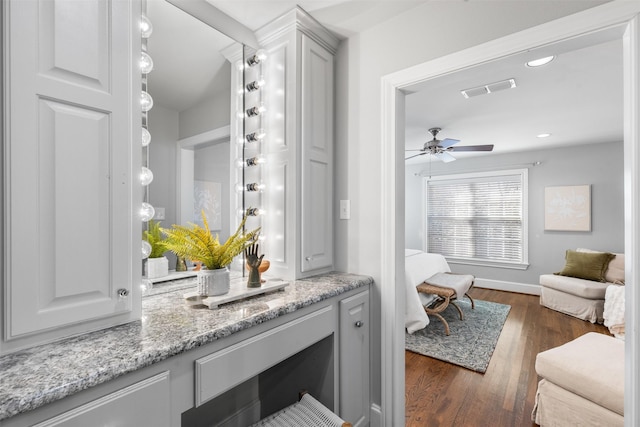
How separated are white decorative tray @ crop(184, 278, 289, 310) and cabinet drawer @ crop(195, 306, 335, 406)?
0.22 m

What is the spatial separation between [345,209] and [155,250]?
1.09 meters

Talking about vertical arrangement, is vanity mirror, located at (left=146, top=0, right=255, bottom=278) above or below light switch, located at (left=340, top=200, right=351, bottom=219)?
above

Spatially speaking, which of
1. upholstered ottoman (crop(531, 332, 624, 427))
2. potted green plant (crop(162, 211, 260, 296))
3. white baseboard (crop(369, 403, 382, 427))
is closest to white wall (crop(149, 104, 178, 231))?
potted green plant (crop(162, 211, 260, 296))

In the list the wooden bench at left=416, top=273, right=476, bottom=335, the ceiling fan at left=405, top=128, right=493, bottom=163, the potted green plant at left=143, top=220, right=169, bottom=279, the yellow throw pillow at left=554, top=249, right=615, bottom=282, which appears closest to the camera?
the potted green plant at left=143, top=220, right=169, bottom=279

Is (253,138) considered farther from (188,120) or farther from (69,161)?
(69,161)

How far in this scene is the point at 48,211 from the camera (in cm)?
89

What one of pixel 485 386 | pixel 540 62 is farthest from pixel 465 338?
pixel 540 62

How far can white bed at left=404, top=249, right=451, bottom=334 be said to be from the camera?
10.3 feet

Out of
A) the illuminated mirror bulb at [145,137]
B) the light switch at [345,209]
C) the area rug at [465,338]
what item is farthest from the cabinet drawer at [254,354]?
the area rug at [465,338]

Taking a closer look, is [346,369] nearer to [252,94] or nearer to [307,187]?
[307,187]

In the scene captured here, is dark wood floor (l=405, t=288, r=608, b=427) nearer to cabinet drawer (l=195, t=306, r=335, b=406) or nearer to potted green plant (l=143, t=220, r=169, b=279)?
cabinet drawer (l=195, t=306, r=335, b=406)

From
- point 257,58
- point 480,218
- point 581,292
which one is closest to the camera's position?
point 257,58

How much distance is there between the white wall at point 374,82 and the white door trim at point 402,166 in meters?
0.05

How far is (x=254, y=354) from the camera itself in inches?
43.7
